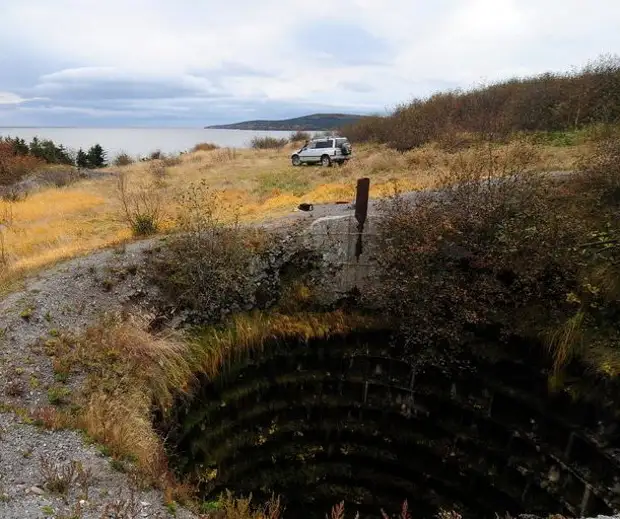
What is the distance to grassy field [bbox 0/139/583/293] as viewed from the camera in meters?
13.0

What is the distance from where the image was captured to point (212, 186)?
22.9 meters

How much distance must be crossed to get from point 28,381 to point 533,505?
8516 millimetres

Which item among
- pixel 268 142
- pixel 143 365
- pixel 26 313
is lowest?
pixel 143 365

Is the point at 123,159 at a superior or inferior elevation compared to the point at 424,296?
superior

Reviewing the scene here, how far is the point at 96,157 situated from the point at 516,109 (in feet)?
118

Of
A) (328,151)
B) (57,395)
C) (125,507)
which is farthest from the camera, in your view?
(328,151)

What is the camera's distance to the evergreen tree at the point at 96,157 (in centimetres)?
4146

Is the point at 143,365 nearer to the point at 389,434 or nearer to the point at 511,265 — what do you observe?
the point at 389,434

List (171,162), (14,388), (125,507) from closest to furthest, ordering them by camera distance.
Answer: (125,507) → (14,388) → (171,162)

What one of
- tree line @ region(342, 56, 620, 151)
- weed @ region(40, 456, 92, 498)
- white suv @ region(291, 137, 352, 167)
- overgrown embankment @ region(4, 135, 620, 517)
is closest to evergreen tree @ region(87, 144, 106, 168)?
white suv @ region(291, 137, 352, 167)

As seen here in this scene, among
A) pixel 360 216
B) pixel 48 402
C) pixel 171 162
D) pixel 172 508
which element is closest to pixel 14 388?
pixel 48 402

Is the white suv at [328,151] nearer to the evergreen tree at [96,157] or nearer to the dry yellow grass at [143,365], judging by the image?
the dry yellow grass at [143,365]

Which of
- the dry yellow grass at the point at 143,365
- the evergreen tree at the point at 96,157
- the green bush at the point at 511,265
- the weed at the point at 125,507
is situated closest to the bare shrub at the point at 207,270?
the dry yellow grass at the point at 143,365

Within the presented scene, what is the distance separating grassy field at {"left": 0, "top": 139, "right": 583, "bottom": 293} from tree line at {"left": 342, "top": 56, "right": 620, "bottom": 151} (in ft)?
14.1
